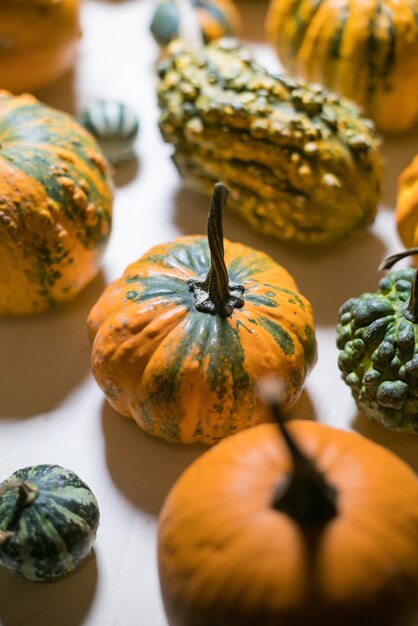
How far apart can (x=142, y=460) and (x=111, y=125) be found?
2.13 feet

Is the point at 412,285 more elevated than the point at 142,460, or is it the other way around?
the point at 412,285

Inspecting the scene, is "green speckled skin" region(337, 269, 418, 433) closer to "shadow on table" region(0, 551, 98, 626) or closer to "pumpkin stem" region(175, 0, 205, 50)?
"shadow on table" region(0, 551, 98, 626)

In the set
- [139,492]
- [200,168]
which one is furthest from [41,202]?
[139,492]

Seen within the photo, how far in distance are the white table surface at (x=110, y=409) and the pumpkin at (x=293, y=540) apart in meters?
0.20

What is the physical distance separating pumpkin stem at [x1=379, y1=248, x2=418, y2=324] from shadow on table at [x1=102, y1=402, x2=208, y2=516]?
0.34m

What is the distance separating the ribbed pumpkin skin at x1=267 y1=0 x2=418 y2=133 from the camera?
1367mm

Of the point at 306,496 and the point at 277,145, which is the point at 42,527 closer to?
the point at 306,496

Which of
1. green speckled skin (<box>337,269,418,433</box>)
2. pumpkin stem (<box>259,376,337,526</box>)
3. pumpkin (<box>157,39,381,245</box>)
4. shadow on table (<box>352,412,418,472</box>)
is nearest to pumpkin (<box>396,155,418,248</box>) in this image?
pumpkin (<box>157,39,381,245</box>)

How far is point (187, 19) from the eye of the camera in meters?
1.58

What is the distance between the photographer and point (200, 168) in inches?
52.2

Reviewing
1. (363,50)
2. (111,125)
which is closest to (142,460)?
(111,125)

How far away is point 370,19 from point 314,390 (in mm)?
691

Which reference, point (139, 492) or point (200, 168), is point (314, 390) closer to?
point (139, 492)

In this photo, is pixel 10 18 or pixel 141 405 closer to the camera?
pixel 141 405
